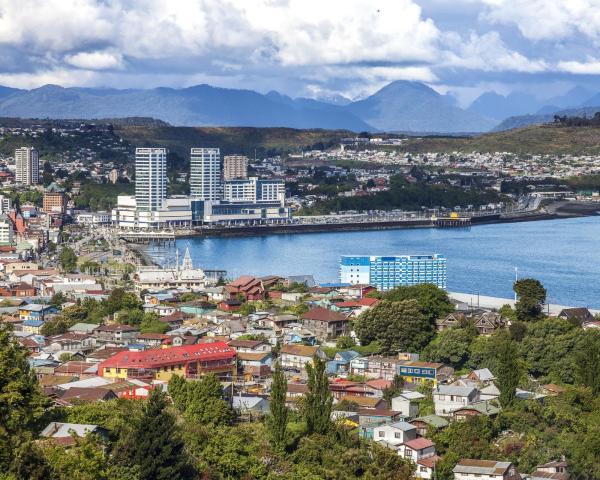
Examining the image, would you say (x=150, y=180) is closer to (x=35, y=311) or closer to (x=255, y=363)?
(x=35, y=311)

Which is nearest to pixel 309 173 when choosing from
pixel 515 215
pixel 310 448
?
pixel 515 215

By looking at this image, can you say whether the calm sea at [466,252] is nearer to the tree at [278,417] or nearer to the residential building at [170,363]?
the residential building at [170,363]

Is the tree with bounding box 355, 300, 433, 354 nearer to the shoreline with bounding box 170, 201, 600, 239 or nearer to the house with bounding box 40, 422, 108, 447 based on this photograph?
the house with bounding box 40, 422, 108, 447

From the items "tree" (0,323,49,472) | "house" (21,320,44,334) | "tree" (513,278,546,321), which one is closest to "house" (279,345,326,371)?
"tree" (513,278,546,321)

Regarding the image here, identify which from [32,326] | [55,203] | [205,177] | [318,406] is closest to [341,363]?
[318,406]

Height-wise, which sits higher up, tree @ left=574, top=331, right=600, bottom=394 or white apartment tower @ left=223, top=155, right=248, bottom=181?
white apartment tower @ left=223, top=155, right=248, bottom=181
